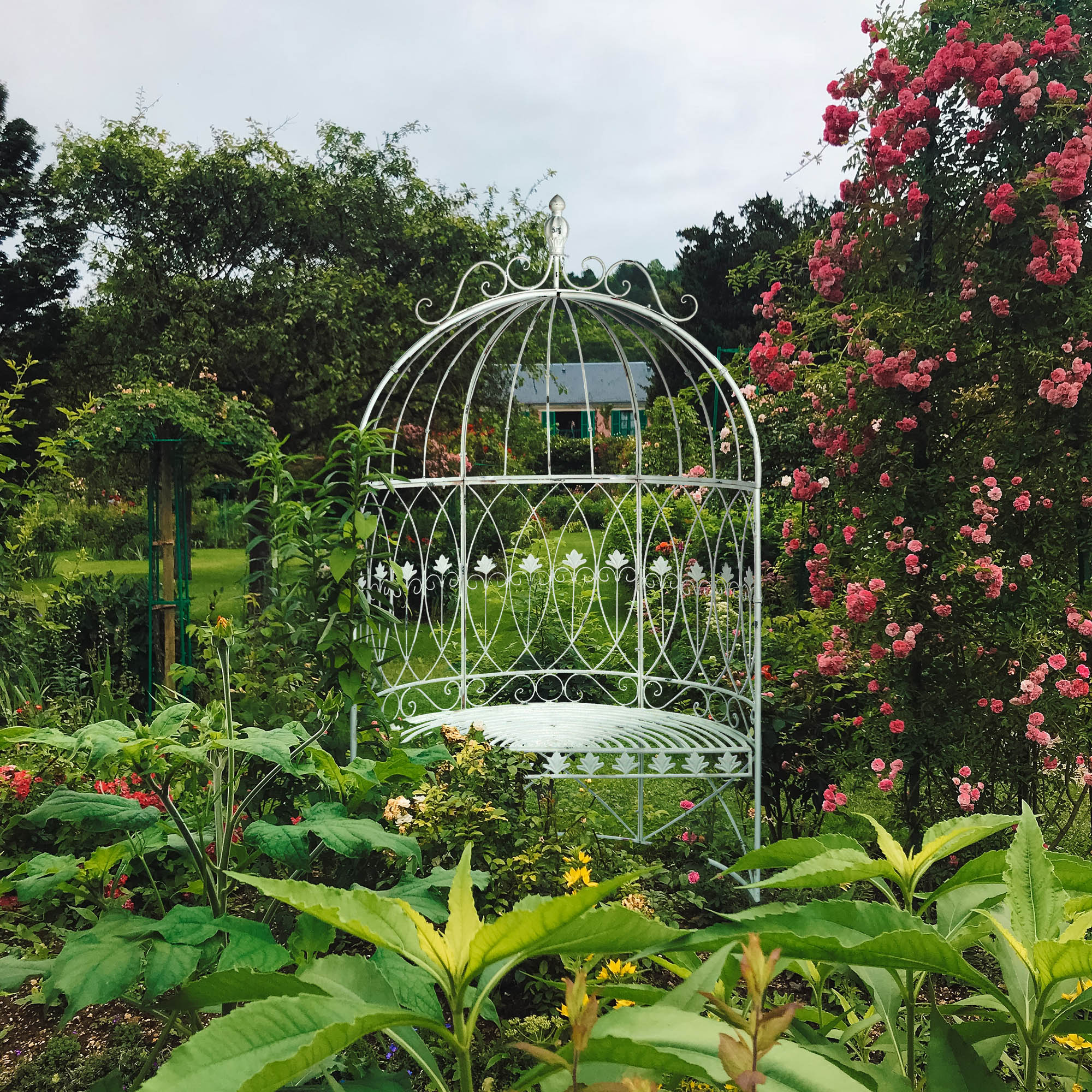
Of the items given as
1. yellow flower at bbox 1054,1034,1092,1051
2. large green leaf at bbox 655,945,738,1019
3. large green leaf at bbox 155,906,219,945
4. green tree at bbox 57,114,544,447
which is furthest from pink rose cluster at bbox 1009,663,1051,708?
green tree at bbox 57,114,544,447

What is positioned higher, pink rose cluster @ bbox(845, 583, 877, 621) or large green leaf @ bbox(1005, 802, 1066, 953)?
large green leaf @ bbox(1005, 802, 1066, 953)

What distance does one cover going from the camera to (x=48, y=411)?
33.1 feet

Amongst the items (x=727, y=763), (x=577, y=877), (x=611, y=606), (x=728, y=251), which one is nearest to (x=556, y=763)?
(x=727, y=763)

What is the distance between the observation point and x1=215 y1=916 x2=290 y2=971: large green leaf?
125cm

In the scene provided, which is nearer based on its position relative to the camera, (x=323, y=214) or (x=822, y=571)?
(x=822, y=571)

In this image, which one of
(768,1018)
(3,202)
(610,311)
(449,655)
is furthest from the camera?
(3,202)

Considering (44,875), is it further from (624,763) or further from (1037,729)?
(1037,729)

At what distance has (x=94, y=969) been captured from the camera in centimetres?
126

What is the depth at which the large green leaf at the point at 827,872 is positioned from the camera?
653 millimetres

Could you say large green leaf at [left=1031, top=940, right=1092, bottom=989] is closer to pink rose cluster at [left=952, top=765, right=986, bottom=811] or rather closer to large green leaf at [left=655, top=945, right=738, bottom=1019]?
large green leaf at [left=655, top=945, right=738, bottom=1019]

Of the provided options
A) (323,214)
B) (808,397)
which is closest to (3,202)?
(323,214)

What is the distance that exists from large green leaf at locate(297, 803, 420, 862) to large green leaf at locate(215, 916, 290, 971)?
0.16 meters

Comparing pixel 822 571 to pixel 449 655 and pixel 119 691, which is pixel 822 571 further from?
pixel 119 691

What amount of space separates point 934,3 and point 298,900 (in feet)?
13.1
